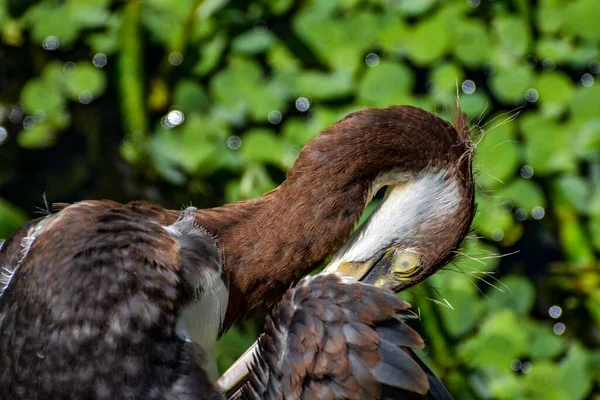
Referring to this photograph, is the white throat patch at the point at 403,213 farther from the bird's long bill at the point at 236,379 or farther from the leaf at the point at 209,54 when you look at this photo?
the leaf at the point at 209,54

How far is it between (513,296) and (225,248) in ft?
4.32

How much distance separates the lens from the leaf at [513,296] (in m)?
2.87

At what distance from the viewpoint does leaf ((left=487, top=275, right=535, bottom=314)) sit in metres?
2.87

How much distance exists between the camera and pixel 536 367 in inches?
114

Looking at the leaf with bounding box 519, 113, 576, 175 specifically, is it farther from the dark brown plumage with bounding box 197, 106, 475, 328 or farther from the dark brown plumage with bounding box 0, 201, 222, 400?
the dark brown plumage with bounding box 0, 201, 222, 400

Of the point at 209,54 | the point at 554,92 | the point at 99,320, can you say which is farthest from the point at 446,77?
the point at 99,320

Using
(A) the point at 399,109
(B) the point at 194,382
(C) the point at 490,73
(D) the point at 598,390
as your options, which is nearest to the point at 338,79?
(C) the point at 490,73

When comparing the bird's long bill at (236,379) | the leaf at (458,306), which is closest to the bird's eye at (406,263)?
the bird's long bill at (236,379)

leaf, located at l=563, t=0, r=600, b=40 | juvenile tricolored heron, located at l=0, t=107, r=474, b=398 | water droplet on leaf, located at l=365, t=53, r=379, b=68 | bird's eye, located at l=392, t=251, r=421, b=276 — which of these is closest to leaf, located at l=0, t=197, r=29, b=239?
juvenile tricolored heron, located at l=0, t=107, r=474, b=398

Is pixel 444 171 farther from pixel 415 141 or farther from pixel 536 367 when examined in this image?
pixel 536 367

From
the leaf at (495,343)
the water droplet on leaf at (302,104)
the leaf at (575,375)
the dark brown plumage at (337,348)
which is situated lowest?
the leaf at (575,375)

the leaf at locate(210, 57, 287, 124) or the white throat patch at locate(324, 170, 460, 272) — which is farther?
the leaf at locate(210, 57, 287, 124)

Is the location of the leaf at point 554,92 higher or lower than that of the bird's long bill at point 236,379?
lower

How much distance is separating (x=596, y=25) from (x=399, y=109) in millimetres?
1255
